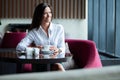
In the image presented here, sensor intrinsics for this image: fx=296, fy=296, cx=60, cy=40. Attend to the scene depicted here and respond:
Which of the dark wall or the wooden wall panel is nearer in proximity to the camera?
the dark wall

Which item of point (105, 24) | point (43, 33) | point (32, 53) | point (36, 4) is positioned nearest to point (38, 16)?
point (43, 33)

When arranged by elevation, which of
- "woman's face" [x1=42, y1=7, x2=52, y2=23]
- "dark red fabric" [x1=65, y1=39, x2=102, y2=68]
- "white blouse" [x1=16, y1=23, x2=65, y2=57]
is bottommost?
"dark red fabric" [x1=65, y1=39, x2=102, y2=68]

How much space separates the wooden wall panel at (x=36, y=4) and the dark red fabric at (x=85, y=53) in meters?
5.58

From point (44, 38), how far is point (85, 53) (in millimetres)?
543

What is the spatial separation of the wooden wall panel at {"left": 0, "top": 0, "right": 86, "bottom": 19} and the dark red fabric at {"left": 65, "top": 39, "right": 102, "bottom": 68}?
5.58 m

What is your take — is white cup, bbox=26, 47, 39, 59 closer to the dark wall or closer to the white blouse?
the white blouse

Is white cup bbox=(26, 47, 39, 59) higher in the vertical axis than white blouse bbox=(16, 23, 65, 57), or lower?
lower

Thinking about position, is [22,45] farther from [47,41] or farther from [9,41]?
[9,41]

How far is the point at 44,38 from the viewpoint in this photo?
10.8 feet

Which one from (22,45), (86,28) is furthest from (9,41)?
(86,28)

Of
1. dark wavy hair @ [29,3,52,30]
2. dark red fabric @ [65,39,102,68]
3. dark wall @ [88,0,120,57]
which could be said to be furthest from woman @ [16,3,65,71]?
dark wall @ [88,0,120,57]

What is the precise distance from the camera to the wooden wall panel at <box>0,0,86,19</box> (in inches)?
354

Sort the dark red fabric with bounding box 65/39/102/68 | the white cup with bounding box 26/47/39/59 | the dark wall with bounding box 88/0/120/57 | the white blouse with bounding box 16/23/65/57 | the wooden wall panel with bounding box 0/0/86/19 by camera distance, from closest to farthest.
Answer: the white cup with bounding box 26/47/39/59
the white blouse with bounding box 16/23/65/57
the dark red fabric with bounding box 65/39/102/68
the dark wall with bounding box 88/0/120/57
the wooden wall panel with bounding box 0/0/86/19

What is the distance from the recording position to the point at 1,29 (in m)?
8.88
